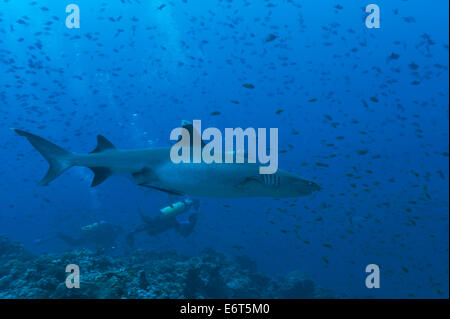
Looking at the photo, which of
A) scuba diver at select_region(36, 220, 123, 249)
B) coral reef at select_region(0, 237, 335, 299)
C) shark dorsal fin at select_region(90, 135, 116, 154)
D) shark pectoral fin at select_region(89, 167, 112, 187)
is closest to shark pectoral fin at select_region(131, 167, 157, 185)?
shark pectoral fin at select_region(89, 167, 112, 187)

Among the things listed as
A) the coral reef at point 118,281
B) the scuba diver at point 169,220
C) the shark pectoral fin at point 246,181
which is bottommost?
the coral reef at point 118,281

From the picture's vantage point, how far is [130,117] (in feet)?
325

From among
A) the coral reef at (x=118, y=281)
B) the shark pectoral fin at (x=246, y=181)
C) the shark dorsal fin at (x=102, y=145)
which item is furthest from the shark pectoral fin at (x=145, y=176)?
the coral reef at (x=118, y=281)

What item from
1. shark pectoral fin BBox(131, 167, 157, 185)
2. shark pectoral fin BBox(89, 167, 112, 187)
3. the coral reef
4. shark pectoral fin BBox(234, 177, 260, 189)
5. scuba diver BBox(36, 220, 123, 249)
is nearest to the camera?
shark pectoral fin BBox(234, 177, 260, 189)

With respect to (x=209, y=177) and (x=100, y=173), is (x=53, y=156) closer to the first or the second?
(x=100, y=173)

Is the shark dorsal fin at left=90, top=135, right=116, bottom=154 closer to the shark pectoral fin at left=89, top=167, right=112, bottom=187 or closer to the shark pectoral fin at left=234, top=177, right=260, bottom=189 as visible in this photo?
the shark pectoral fin at left=89, top=167, right=112, bottom=187

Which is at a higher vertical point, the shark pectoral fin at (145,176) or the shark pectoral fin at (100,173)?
the shark pectoral fin at (100,173)

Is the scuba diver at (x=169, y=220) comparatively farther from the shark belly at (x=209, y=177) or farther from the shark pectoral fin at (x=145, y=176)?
the shark belly at (x=209, y=177)

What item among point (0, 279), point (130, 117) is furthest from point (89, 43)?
point (0, 279)

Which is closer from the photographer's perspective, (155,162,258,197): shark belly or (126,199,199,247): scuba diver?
(155,162,258,197): shark belly

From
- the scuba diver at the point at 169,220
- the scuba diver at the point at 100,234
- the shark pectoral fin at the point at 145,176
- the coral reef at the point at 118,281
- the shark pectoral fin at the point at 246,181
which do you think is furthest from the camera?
the scuba diver at the point at 100,234

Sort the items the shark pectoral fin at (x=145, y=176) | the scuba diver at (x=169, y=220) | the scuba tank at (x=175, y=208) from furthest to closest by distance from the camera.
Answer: the scuba diver at (x=169, y=220) → the scuba tank at (x=175, y=208) → the shark pectoral fin at (x=145, y=176)

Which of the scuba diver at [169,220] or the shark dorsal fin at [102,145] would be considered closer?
the shark dorsal fin at [102,145]
